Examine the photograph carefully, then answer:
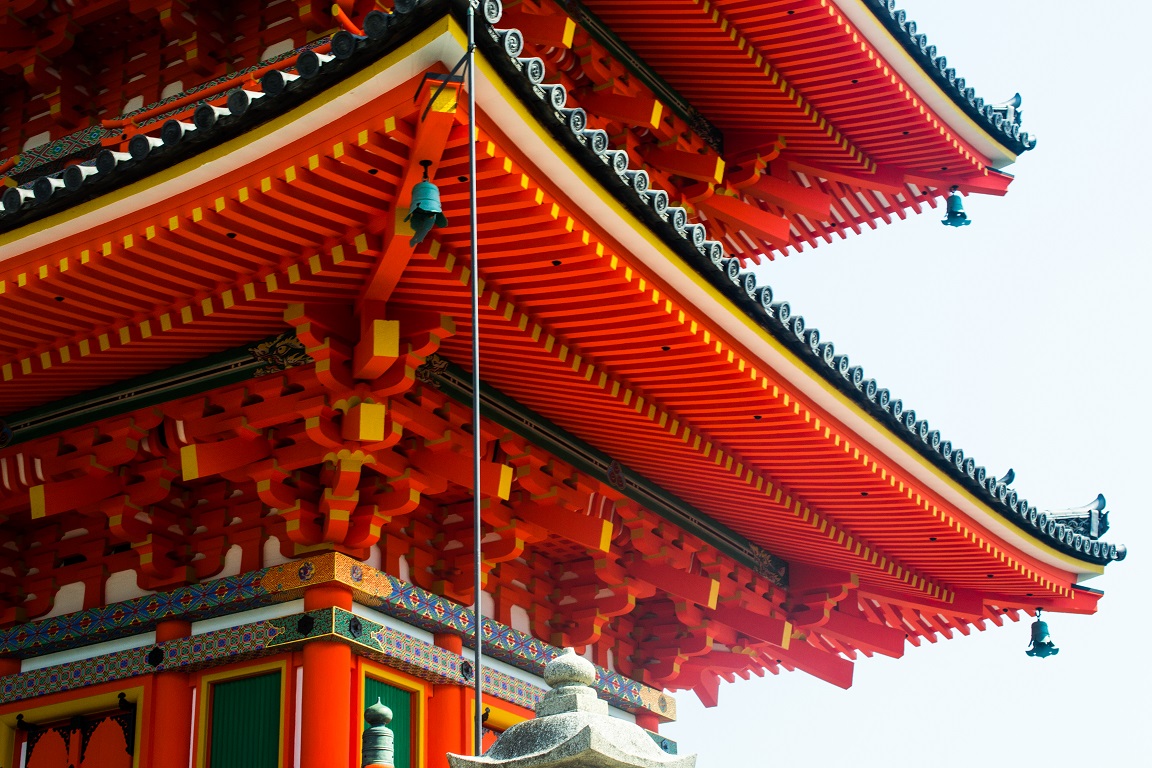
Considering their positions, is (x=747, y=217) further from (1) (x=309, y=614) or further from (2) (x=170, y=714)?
(2) (x=170, y=714)

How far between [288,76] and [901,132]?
8862 millimetres

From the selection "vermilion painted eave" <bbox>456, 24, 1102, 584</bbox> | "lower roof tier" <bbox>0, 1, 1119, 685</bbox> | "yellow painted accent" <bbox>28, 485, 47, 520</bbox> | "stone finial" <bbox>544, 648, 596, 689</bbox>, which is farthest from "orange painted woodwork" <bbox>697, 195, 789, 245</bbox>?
"stone finial" <bbox>544, 648, 596, 689</bbox>

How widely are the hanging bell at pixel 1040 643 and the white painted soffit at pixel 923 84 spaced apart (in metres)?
4.78

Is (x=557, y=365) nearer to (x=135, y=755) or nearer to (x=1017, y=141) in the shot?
(x=135, y=755)

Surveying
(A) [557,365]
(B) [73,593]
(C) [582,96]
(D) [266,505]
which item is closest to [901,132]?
(C) [582,96]

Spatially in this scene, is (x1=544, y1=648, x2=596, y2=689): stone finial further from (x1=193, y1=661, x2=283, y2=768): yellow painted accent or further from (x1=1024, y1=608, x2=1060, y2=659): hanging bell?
(x1=1024, y1=608, x2=1060, y2=659): hanging bell

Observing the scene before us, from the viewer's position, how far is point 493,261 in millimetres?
8383

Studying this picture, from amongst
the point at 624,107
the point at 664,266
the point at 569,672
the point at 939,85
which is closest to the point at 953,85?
the point at 939,85

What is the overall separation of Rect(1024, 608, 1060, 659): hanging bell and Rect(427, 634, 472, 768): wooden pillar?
19.8 feet

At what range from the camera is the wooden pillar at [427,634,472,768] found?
9.84 meters

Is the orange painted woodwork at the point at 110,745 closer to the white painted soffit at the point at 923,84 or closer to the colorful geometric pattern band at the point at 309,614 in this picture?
the colorful geometric pattern band at the point at 309,614

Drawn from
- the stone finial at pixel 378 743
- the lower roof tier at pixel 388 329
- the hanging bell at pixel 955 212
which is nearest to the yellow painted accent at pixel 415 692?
the lower roof tier at pixel 388 329

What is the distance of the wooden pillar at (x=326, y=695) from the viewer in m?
8.88

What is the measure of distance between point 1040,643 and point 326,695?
24.3 ft
